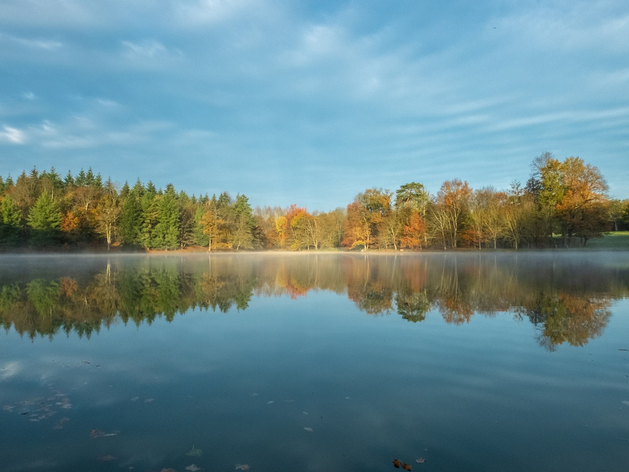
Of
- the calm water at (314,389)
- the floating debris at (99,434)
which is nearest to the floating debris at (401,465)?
the calm water at (314,389)

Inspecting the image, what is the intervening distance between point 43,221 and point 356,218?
49.8 m

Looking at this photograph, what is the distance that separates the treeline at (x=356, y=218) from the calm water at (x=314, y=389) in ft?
178

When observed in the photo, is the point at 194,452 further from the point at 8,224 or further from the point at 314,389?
the point at 8,224

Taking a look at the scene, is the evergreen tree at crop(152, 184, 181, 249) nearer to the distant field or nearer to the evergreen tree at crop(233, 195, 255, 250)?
the evergreen tree at crop(233, 195, 255, 250)

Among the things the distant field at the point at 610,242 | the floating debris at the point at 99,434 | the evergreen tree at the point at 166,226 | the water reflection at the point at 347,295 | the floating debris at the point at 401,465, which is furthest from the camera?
the evergreen tree at the point at 166,226

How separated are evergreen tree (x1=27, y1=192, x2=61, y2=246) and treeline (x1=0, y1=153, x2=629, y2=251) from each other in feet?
0.47

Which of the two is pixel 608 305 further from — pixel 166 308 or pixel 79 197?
pixel 79 197

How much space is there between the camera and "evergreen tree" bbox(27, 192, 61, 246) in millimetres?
60116

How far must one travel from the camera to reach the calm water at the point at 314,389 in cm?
434

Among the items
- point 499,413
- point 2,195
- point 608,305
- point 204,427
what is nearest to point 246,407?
point 204,427

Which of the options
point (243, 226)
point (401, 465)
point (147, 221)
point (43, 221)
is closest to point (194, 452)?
point (401, 465)

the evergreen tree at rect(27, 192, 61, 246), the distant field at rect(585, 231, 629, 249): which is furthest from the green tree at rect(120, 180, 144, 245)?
the distant field at rect(585, 231, 629, 249)

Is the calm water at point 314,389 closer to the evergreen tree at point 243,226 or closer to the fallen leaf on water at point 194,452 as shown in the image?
the fallen leaf on water at point 194,452

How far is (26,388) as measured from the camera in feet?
20.5
